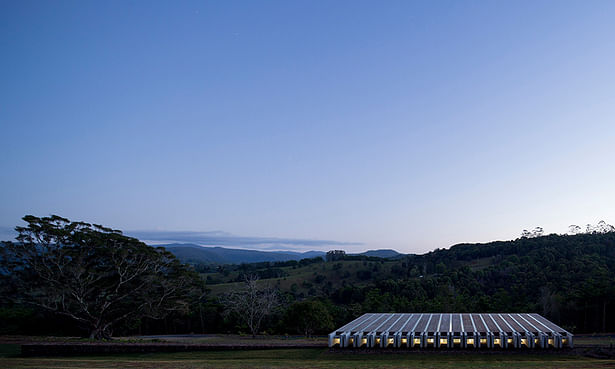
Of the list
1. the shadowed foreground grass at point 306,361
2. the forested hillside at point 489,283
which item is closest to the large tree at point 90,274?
the shadowed foreground grass at point 306,361

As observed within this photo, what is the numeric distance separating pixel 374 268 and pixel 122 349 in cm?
7111

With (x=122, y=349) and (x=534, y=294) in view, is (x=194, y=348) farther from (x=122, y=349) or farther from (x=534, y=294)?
(x=534, y=294)

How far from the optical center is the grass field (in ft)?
70.1

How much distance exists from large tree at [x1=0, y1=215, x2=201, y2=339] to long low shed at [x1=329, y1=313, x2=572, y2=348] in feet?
63.3

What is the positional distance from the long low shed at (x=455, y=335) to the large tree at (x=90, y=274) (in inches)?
759

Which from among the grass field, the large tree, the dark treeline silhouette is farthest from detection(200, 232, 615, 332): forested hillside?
the grass field

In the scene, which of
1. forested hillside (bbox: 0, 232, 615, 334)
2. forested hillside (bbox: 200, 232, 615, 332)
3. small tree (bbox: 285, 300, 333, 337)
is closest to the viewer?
small tree (bbox: 285, 300, 333, 337)

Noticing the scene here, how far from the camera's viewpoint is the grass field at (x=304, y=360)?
842 inches

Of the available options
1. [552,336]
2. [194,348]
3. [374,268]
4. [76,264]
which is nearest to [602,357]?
[552,336]

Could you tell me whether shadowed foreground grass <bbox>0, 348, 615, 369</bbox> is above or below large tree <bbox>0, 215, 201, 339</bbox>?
below

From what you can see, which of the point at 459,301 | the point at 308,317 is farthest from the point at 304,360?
the point at 459,301

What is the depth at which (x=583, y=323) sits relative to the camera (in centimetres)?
4397

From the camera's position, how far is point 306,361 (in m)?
24.0

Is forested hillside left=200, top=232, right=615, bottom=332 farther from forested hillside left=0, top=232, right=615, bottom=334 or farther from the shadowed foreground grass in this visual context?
the shadowed foreground grass
